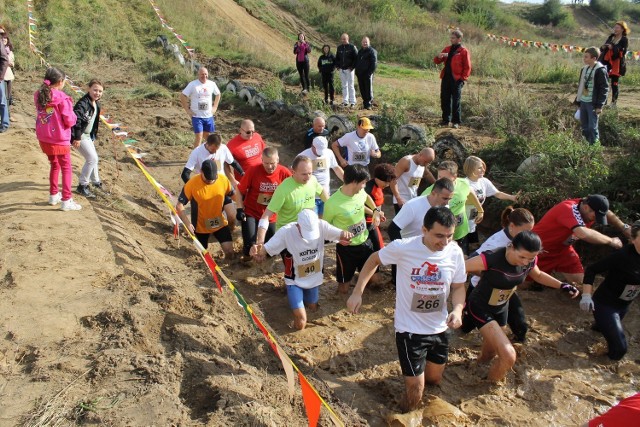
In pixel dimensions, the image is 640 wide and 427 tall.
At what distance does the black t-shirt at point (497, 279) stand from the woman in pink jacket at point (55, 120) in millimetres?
5348

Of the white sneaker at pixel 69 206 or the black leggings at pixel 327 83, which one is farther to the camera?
the black leggings at pixel 327 83

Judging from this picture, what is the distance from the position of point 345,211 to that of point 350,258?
72cm

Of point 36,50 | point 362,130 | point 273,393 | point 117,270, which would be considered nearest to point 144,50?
point 36,50

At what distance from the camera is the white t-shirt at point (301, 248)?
5.82 meters

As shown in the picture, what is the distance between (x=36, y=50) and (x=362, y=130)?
1445 cm

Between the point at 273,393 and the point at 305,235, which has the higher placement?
the point at 305,235

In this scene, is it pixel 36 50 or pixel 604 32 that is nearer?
pixel 36 50

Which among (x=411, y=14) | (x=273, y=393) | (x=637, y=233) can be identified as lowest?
(x=273, y=393)

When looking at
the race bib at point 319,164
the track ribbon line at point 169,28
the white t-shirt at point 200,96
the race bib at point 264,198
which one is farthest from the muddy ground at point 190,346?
the track ribbon line at point 169,28

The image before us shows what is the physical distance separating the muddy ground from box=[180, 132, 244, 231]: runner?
0.83m

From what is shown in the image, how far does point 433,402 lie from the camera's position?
15.9ft

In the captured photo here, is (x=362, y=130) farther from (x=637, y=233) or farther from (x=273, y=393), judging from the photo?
(x=273, y=393)

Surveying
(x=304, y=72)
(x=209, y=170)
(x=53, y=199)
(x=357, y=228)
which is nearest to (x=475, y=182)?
(x=357, y=228)

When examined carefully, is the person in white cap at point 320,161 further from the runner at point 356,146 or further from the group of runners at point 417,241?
the runner at point 356,146
